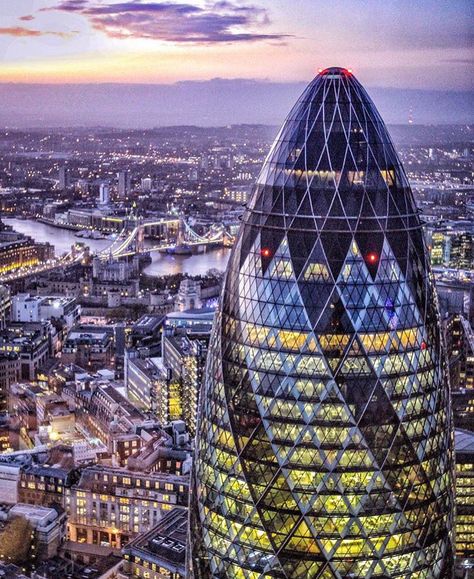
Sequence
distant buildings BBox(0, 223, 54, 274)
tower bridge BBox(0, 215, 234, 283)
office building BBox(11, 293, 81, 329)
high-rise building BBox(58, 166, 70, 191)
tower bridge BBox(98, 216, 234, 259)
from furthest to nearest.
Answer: high-rise building BBox(58, 166, 70, 191) < tower bridge BBox(98, 216, 234, 259) < tower bridge BBox(0, 215, 234, 283) < distant buildings BBox(0, 223, 54, 274) < office building BBox(11, 293, 81, 329)

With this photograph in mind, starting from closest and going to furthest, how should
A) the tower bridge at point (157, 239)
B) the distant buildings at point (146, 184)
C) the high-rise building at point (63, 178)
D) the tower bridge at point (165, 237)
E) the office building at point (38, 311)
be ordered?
the office building at point (38, 311) < the tower bridge at point (157, 239) < the tower bridge at point (165, 237) < the high-rise building at point (63, 178) < the distant buildings at point (146, 184)

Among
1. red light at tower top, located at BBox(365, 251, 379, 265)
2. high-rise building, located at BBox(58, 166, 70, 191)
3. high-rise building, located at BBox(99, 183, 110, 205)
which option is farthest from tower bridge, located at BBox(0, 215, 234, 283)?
red light at tower top, located at BBox(365, 251, 379, 265)

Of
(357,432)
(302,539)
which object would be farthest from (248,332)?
(302,539)

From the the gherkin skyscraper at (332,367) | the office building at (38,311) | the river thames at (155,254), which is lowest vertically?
the river thames at (155,254)

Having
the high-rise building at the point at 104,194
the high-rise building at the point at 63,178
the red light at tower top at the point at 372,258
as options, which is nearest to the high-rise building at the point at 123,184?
the high-rise building at the point at 104,194

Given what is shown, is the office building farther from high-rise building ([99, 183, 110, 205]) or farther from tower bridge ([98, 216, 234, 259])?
high-rise building ([99, 183, 110, 205])

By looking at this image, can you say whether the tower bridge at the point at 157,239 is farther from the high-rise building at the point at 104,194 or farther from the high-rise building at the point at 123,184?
the high-rise building at the point at 123,184
